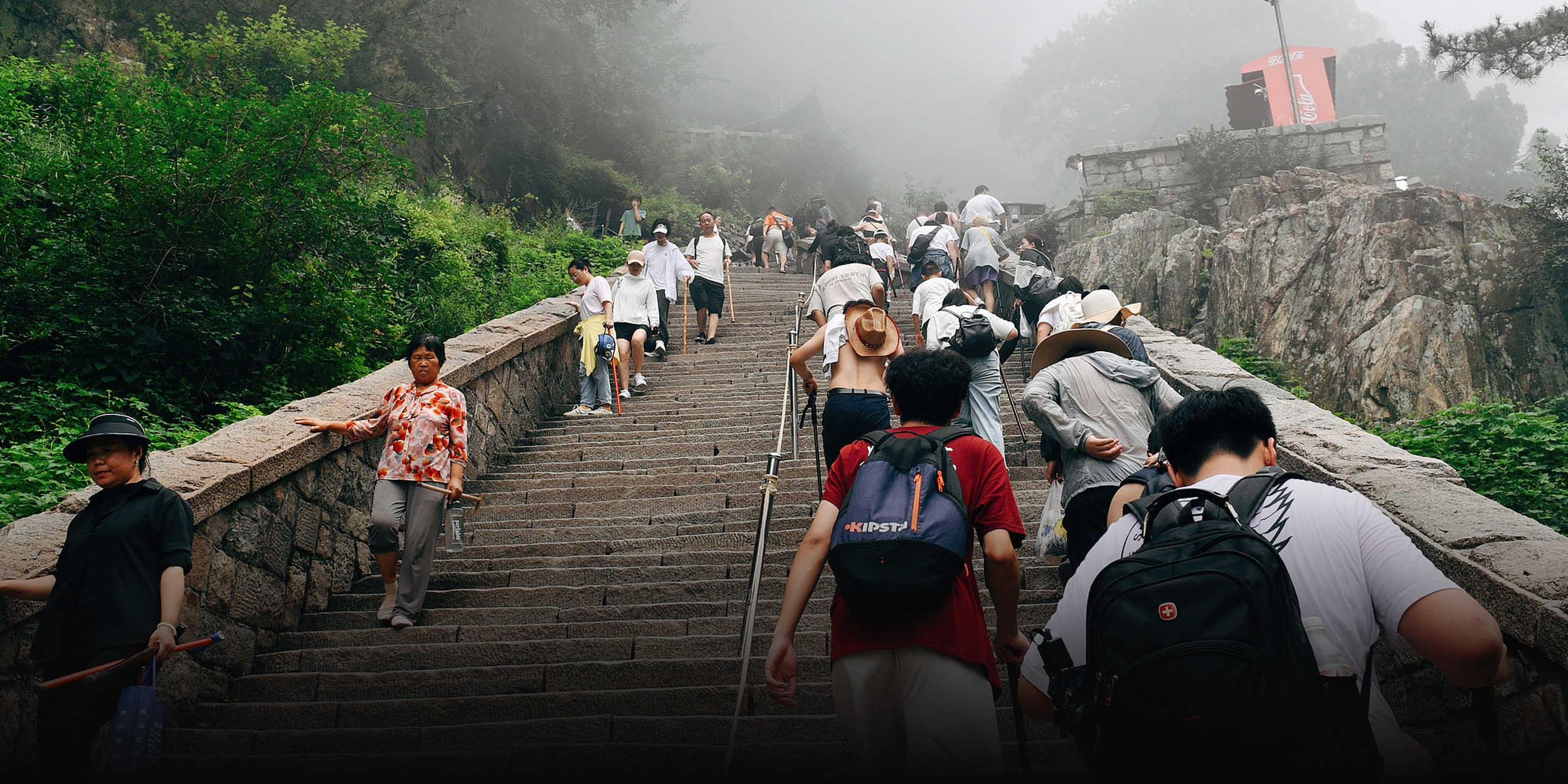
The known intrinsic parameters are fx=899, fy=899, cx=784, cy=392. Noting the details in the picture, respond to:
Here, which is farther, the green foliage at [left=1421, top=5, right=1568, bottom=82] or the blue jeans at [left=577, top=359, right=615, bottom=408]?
the green foliage at [left=1421, top=5, right=1568, bottom=82]

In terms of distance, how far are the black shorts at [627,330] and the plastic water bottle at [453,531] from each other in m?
4.92

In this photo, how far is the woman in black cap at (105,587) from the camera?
311cm

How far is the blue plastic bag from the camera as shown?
2.88 m

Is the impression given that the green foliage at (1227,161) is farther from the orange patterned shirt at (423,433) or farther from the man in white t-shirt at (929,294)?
the orange patterned shirt at (423,433)

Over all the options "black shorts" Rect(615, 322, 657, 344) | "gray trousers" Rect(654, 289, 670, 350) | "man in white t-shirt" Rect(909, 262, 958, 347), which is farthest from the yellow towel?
"man in white t-shirt" Rect(909, 262, 958, 347)

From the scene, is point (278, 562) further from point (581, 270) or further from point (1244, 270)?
point (1244, 270)

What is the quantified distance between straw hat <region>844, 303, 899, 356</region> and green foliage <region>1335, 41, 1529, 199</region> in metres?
43.1

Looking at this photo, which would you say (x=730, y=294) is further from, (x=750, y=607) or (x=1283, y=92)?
(x=1283, y=92)

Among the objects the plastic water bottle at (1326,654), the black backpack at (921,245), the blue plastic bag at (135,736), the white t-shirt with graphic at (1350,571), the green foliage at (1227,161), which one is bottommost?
the blue plastic bag at (135,736)

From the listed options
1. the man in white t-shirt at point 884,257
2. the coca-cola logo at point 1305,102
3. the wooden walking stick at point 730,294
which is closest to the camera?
the wooden walking stick at point 730,294

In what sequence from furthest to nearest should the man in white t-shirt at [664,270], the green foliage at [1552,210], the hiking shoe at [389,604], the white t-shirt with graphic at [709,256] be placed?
1. the white t-shirt with graphic at [709,256]
2. the man in white t-shirt at [664,270]
3. the green foliage at [1552,210]
4. the hiking shoe at [389,604]

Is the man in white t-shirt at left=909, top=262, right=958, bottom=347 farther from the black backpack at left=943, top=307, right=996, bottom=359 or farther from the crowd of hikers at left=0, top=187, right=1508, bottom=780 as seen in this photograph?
the crowd of hikers at left=0, top=187, right=1508, bottom=780

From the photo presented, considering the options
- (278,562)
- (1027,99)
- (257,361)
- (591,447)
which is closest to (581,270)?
(591,447)

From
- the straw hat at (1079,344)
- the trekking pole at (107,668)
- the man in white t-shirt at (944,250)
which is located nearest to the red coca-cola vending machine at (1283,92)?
the man in white t-shirt at (944,250)
